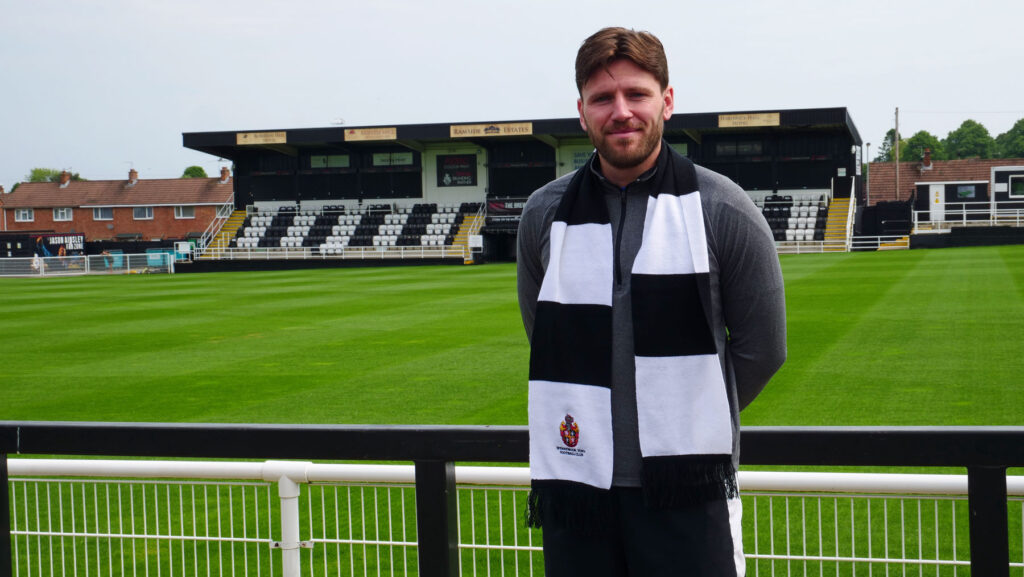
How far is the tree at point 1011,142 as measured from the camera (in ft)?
409

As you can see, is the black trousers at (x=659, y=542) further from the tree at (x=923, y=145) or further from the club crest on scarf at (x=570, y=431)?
the tree at (x=923, y=145)

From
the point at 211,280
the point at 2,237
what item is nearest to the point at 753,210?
the point at 211,280

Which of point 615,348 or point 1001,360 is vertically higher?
point 615,348

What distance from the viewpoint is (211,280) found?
3406 centimetres

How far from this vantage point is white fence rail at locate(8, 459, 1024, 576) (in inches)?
117

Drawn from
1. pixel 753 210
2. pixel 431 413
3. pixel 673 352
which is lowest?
pixel 431 413

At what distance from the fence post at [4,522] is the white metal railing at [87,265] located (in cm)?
4423

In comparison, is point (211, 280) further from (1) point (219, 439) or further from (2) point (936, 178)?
(2) point (936, 178)

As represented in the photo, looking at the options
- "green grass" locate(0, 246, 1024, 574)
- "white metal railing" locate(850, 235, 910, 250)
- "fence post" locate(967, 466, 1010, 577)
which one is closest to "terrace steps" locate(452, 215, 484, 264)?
"white metal railing" locate(850, 235, 910, 250)

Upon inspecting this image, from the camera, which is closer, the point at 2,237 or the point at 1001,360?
the point at 1001,360

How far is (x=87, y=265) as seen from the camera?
47.0 m

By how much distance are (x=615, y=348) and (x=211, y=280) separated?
1311 inches

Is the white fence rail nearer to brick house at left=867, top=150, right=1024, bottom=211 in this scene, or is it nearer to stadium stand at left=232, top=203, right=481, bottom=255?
stadium stand at left=232, top=203, right=481, bottom=255

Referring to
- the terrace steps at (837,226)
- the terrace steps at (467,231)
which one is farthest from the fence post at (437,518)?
the terrace steps at (467,231)
